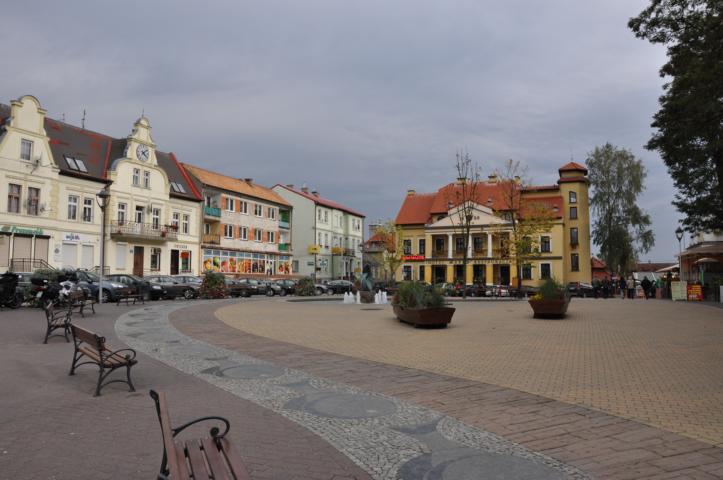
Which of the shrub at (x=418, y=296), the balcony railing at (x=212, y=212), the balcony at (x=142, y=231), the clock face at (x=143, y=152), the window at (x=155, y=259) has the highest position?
the clock face at (x=143, y=152)

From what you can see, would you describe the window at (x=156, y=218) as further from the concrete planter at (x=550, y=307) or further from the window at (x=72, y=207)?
the concrete planter at (x=550, y=307)

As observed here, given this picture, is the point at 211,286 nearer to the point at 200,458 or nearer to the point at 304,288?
the point at 304,288

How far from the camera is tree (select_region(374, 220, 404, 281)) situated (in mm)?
64188

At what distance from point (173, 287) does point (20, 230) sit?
1119 cm

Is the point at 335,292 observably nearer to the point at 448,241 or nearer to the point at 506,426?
the point at 448,241

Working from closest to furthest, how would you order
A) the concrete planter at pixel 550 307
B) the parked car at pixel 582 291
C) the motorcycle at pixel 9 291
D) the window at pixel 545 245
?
the concrete planter at pixel 550 307
the motorcycle at pixel 9 291
the parked car at pixel 582 291
the window at pixel 545 245

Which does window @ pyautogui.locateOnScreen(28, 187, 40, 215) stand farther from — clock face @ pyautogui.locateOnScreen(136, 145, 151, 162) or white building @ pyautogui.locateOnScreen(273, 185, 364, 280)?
white building @ pyautogui.locateOnScreen(273, 185, 364, 280)

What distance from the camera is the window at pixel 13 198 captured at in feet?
113

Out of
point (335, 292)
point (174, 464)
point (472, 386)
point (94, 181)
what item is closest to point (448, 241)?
point (335, 292)

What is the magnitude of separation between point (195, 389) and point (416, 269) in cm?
6187

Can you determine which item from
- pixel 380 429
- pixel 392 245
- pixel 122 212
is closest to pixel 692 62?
pixel 380 429

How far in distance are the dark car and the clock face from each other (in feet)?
54.3

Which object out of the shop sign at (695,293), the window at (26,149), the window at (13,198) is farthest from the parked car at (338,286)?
the shop sign at (695,293)

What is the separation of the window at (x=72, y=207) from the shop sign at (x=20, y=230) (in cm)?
266
